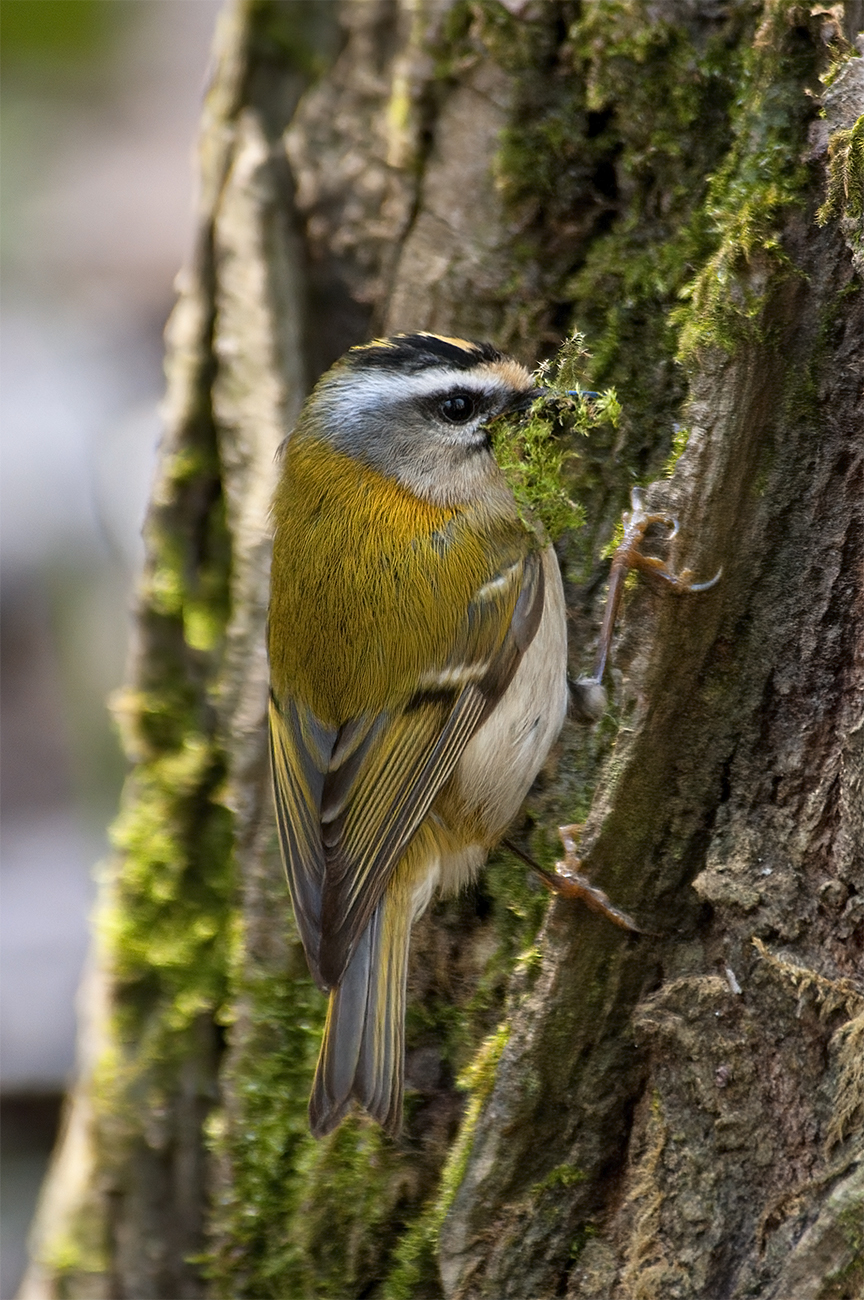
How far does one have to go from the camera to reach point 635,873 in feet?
6.13

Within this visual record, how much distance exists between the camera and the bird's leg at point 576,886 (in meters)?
1.83

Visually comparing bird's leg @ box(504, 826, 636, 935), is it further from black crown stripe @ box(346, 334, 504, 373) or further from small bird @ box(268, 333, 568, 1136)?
black crown stripe @ box(346, 334, 504, 373)

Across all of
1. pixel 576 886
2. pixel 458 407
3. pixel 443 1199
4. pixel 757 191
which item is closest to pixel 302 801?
pixel 576 886

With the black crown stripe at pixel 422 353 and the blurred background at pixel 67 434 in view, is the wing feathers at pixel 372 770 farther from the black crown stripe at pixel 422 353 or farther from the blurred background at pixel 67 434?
the blurred background at pixel 67 434

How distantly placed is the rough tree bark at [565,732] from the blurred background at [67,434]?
5.31 ft

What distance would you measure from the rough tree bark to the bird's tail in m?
0.12

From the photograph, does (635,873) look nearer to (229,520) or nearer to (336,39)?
(229,520)

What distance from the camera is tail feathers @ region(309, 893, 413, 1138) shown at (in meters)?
1.90

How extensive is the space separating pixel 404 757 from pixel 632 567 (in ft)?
1.64

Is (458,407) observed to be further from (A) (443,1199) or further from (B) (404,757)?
(A) (443,1199)

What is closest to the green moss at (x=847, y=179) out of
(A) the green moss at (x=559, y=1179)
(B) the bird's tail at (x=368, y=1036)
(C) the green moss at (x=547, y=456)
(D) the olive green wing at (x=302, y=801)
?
(C) the green moss at (x=547, y=456)

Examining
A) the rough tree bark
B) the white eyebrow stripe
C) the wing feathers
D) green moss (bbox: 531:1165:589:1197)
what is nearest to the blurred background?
the rough tree bark

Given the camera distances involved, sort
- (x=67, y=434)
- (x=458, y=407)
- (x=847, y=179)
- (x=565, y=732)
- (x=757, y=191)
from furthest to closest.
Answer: (x=67, y=434) → (x=458, y=407) → (x=565, y=732) → (x=757, y=191) → (x=847, y=179)

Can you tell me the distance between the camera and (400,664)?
A: 214cm
